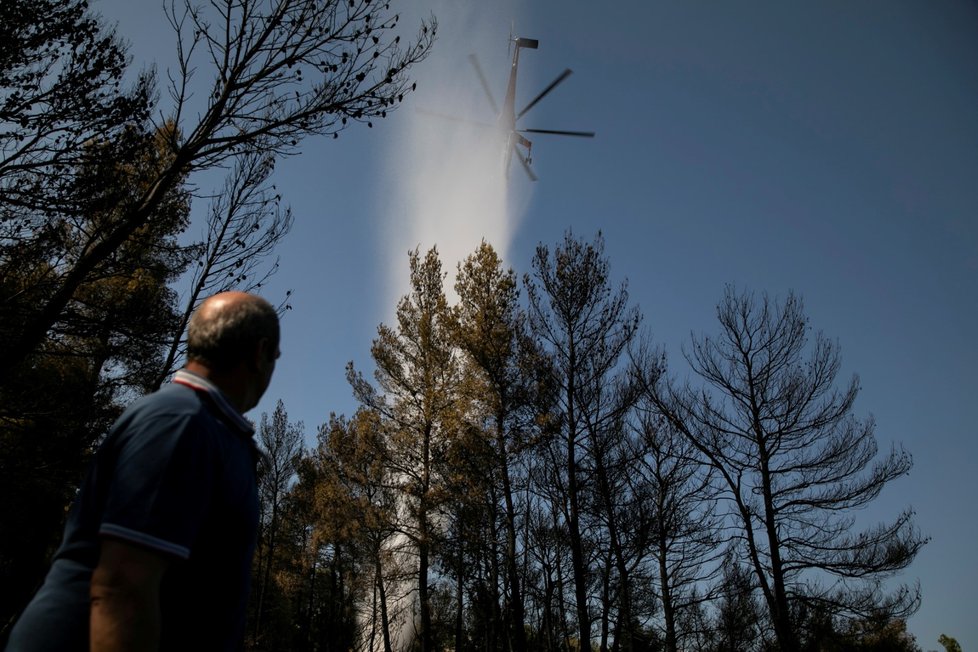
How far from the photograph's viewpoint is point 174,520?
4.00 ft

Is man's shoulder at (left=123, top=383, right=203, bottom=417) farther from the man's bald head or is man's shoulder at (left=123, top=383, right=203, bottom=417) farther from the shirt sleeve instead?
the man's bald head

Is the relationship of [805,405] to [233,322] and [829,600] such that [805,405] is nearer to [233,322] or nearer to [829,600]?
[829,600]

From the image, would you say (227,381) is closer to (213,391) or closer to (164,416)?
(213,391)

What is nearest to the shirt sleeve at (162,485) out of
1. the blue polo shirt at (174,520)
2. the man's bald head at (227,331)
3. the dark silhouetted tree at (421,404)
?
the blue polo shirt at (174,520)

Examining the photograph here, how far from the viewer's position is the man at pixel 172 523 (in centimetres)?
116

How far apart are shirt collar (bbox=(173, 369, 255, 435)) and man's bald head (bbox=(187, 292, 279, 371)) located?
56mm

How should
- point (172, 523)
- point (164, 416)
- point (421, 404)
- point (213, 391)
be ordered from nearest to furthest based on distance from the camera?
1. point (172, 523)
2. point (164, 416)
3. point (213, 391)
4. point (421, 404)

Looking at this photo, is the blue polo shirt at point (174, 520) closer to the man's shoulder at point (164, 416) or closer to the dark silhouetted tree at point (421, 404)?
the man's shoulder at point (164, 416)

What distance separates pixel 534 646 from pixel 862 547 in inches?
421

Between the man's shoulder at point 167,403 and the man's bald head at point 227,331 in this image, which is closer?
the man's shoulder at point 167,403

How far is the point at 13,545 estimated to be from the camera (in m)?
16.7

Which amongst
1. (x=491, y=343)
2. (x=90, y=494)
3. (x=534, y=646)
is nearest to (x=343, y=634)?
(x=534, y=646)

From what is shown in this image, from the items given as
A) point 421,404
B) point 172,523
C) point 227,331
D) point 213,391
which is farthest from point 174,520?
point 421,404

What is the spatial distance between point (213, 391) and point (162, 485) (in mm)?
285
